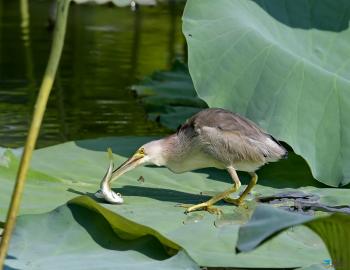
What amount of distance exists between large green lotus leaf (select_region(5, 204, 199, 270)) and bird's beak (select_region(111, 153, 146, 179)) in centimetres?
76

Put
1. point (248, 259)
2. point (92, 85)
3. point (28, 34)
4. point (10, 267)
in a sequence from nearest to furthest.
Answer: point (10, 267) → point (248, 259) → point (92, 85) → point (28, 34)

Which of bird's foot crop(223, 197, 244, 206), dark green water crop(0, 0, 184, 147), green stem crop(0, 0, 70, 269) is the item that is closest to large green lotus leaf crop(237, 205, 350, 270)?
green stem crop(0, 0, 70, 269)

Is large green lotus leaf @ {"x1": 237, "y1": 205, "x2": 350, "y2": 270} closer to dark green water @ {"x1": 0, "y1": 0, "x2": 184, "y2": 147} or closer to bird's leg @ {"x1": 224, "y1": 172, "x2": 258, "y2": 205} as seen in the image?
bird's leg @ {"x1": 224, "y1": 172, "x2": 258, "y2": 205}

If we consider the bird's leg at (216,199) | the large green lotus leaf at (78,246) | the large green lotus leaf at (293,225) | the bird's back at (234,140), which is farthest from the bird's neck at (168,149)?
the large green lotus leaf at (293,225)

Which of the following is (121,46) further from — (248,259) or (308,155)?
(248,259)

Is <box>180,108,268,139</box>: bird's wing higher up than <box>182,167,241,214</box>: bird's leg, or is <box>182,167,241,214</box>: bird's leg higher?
<box>180,108,268,139</box>: bird's wing

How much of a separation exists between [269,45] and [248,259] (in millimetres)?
1106

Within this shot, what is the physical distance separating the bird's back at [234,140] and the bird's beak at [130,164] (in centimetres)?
23

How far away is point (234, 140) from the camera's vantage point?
11.7ft

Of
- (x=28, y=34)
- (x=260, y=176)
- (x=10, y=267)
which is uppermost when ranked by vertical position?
(x=10, y=267)

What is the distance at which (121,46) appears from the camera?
8438 mm

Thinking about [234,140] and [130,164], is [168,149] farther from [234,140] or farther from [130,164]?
[234,140]

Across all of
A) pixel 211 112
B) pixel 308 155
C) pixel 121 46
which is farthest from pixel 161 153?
pixel 121 46

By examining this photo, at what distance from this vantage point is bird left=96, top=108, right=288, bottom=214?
139 inches
